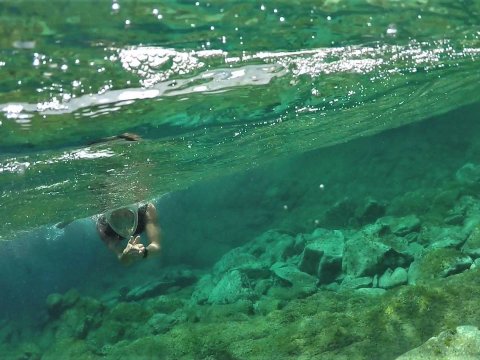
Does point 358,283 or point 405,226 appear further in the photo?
point 405,226

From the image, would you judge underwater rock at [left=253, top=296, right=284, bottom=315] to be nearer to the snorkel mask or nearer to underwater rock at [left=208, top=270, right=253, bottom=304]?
underwater rock at [left=208, top=270, right=253, bottom=304]

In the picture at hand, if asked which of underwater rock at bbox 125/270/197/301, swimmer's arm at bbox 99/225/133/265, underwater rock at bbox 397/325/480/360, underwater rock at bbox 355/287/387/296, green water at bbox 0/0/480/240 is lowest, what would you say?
underwater rock at bbox 125/270/197/301

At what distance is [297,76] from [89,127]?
18.0 ft

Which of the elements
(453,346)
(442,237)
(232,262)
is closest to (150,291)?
(232,262)

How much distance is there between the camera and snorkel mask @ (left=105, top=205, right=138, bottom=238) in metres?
11.6

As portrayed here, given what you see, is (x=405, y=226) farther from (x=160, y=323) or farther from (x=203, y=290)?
(x=160, y=323)

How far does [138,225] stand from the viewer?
11570 millimetres

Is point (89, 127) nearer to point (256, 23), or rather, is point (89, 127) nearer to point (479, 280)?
point (256, 23)

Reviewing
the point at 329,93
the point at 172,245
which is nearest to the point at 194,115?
the point at 329,93

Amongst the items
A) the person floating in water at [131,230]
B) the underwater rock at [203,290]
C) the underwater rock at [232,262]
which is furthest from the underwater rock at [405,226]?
the person floating in water at [131,230]

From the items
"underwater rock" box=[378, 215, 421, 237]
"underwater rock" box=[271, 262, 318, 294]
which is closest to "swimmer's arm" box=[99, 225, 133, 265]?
"underwater rock" box=[271, 262, 318, 294]

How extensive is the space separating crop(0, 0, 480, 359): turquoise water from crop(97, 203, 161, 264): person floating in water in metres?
2.30

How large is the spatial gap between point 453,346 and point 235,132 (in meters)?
10.8

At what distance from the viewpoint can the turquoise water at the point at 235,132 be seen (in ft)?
26.0
